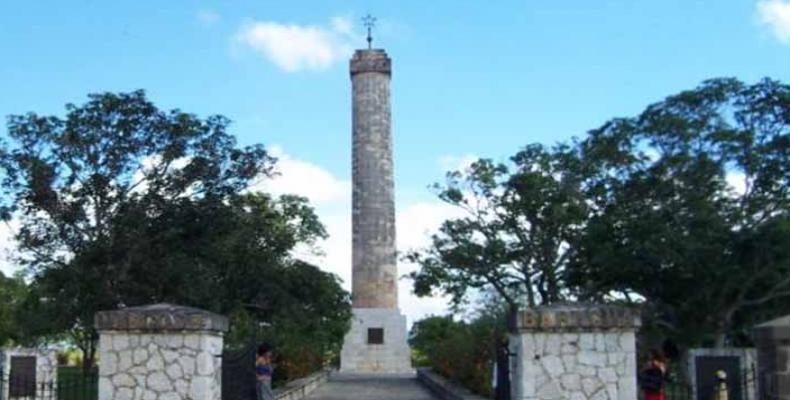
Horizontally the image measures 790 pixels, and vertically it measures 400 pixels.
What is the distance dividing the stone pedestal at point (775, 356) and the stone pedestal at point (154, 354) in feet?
18.6

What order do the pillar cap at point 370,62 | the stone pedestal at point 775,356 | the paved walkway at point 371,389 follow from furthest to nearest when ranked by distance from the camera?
the pillar cap at point 370,62
the paved walkway at point 371,389
the stone pedestal at point 775,356

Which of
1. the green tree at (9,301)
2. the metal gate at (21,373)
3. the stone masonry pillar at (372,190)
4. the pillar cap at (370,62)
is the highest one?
the pillar cap at (370,62)

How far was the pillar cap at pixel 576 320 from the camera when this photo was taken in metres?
10.6

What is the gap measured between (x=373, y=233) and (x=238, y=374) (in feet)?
84.9

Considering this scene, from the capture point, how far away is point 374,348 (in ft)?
123

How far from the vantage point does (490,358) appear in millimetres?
19266

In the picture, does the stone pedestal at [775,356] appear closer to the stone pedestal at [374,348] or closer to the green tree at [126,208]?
the green tree at [126,208]

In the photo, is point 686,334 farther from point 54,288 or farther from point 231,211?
point 54,288

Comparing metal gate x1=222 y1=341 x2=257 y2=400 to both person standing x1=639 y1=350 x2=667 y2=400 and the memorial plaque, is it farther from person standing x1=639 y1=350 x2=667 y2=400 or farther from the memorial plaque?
the memorial plaque

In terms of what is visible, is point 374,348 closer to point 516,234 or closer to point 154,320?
point 516,234

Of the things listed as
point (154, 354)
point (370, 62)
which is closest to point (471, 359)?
point (154, 354)

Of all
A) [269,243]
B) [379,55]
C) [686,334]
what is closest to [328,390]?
[269,243]

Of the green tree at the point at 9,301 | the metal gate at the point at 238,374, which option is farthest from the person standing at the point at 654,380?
the green tree at the point at 9,301

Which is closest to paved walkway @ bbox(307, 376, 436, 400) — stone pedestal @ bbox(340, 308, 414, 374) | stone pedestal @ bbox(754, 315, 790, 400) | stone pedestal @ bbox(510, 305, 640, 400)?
stone pedestal @ bbox(340, 308, 414, 374)
